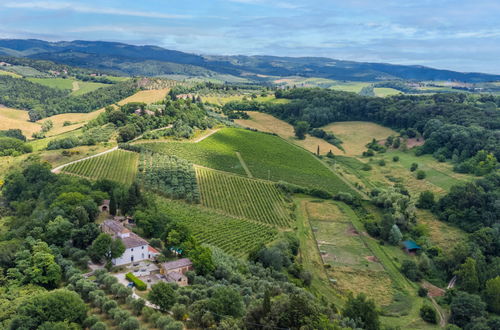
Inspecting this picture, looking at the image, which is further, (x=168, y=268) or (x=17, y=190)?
(x=17, y=190)

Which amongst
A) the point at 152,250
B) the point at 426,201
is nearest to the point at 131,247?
the point at 152,250

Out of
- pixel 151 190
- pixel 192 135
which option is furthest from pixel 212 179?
pixel 192 135

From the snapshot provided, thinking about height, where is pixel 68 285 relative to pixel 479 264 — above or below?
above

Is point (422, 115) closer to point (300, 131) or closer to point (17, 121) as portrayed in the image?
point (300, 131)

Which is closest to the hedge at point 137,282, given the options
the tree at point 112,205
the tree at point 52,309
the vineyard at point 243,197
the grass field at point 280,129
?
the tree at point 52,309

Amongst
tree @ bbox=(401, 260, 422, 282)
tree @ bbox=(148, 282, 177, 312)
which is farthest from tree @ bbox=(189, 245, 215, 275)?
tree @ bbox=(401, 260, 422, 282)

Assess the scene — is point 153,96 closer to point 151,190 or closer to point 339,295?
point 151,190

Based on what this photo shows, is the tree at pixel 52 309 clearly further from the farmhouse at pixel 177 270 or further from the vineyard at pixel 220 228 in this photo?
the vineyard at pixel 220 228

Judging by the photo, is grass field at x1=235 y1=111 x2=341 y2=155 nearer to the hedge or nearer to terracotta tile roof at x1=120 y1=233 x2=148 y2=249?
terracotta tile roof at x1=120 y1=233 x2=148 y2=249
